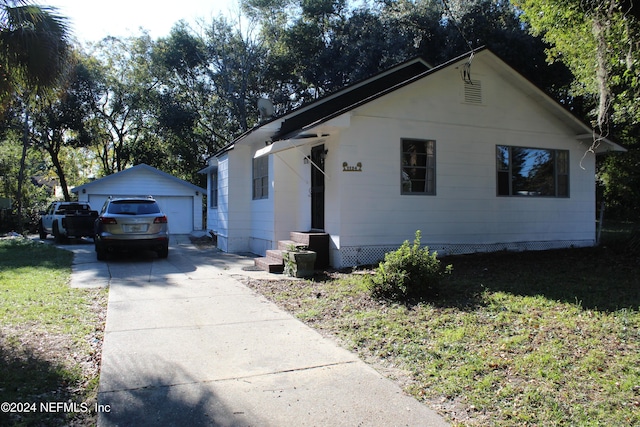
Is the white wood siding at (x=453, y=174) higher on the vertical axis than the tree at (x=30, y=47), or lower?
lower

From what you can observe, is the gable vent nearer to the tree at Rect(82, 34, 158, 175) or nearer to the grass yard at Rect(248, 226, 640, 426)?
the grass yard at Rect(248, 226, 640, 426)

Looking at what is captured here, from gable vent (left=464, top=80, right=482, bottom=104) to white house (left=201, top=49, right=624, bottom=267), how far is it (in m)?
0.03

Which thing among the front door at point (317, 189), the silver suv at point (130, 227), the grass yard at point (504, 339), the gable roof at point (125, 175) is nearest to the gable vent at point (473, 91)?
the front door at point (317, 189)

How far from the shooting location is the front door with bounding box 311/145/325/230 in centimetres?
1086

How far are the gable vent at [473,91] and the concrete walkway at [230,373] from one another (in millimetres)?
7426

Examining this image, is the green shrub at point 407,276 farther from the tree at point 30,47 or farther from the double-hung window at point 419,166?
the tree at point 30,47

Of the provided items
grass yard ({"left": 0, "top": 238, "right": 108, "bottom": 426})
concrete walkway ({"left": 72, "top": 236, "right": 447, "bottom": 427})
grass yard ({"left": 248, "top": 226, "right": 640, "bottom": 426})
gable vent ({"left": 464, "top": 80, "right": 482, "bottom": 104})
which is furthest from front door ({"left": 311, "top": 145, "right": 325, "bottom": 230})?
grass yard ({"left": 0, "top": 238, "right": 108, "bottom": 426})

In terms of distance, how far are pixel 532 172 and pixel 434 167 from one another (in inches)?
124

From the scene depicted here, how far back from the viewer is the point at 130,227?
11.4 meters

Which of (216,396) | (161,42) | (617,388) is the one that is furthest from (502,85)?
(161,42)

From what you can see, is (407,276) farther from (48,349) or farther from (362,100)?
(362,100)

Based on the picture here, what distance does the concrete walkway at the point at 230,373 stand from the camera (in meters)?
3.39

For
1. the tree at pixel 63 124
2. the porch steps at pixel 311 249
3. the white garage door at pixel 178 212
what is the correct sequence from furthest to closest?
1. the tree at pixel 63 124
2. the white garage door at pixel 178 212
3. the porch steps at pixel 311 249

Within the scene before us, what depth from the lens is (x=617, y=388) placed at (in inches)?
146
